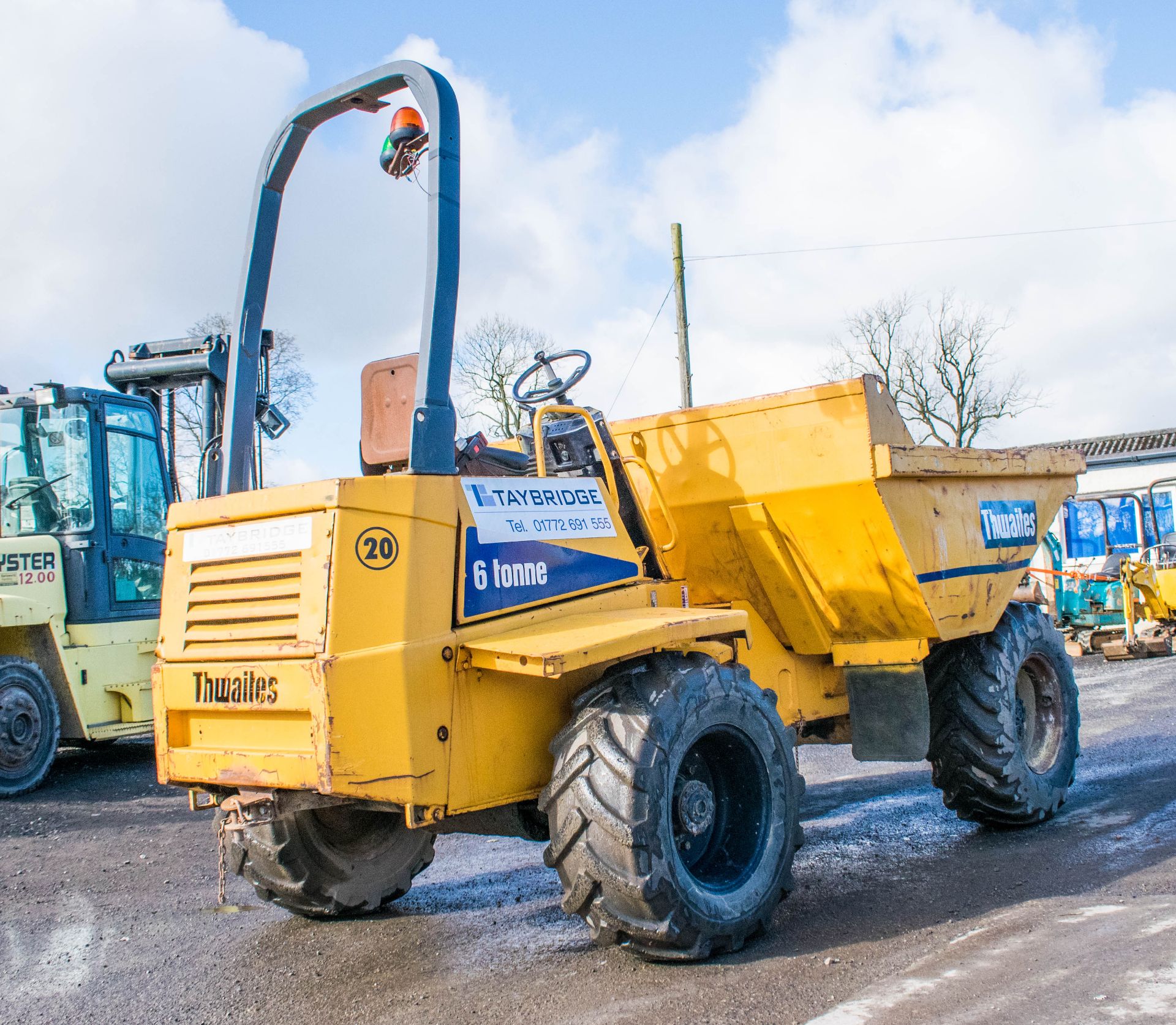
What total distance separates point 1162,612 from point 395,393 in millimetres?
13931

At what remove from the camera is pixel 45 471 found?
28.7 feet

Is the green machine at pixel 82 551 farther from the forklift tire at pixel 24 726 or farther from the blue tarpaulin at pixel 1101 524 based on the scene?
the blue tarpaulin at pixel 1101 524

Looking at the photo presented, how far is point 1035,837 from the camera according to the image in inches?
223

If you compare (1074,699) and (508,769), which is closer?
(508,769)

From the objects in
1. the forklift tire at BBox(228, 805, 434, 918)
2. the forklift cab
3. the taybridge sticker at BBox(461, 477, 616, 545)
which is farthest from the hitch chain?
the forklift cab

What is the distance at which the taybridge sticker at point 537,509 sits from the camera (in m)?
4.01

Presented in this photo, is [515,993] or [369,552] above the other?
[369,552]

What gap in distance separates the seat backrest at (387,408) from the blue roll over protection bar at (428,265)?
0.20 metres

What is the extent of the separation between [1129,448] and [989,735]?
35.3m

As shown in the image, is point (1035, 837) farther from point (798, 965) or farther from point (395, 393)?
point (395, 393)

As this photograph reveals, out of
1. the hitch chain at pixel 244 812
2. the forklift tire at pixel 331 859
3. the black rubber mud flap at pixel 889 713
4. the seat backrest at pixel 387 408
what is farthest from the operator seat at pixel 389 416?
the black rubber mud flap at pixel 889 713

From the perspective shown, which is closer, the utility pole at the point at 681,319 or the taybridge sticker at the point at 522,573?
the taybridge sticker at the point at 522,573

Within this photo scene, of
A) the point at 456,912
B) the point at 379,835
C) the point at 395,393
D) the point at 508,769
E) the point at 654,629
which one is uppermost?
the point at 395,393

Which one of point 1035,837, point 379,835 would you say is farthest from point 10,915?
point 1035,837
